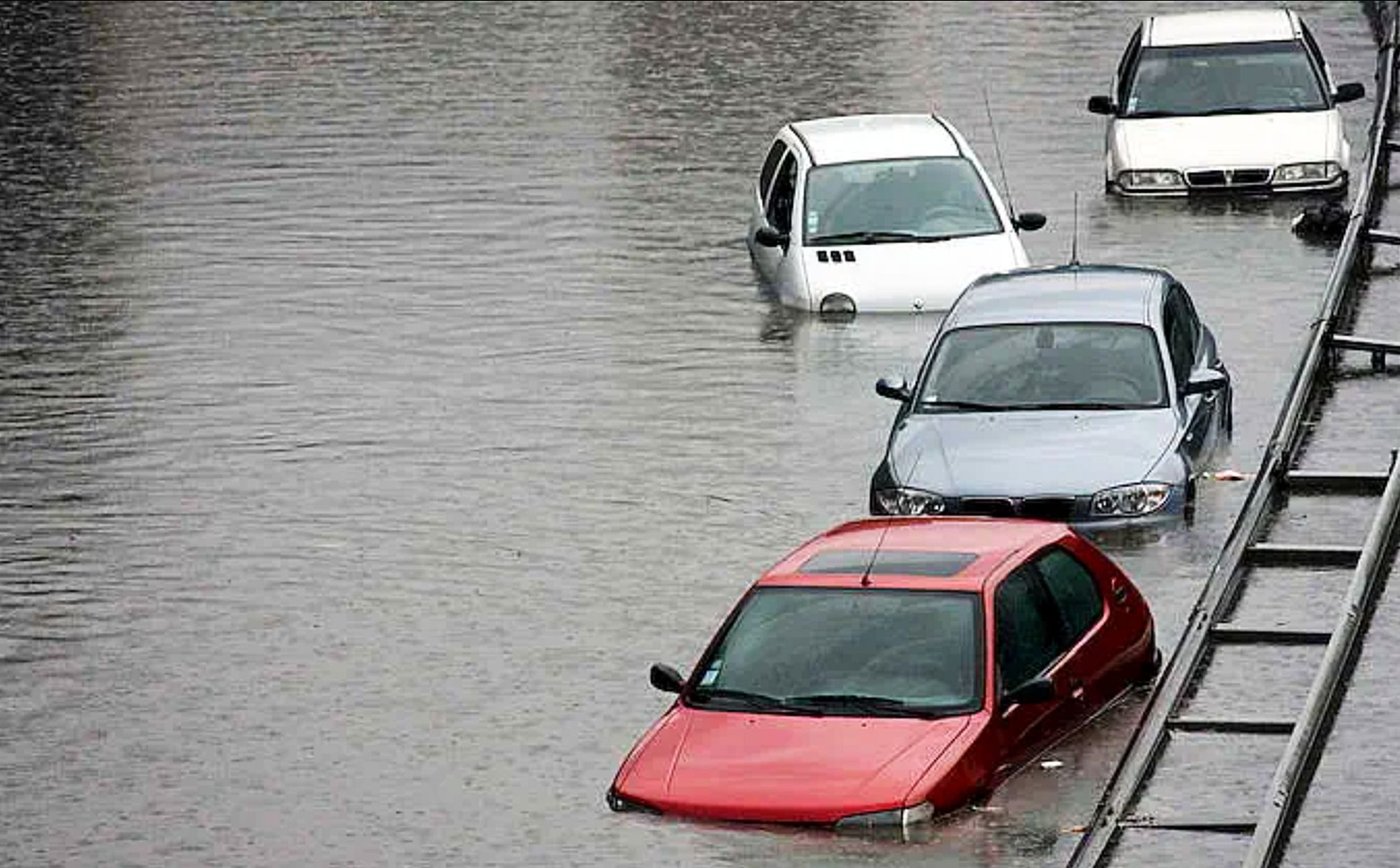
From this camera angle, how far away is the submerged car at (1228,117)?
107 ft

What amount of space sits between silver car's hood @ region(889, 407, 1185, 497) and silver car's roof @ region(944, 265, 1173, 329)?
1064 millimetres

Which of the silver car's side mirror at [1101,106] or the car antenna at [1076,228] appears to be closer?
the car antenna at [1076,228]

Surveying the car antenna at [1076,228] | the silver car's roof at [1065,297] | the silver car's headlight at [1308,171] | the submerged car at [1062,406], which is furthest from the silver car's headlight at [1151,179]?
the submerged car at [1062,406]

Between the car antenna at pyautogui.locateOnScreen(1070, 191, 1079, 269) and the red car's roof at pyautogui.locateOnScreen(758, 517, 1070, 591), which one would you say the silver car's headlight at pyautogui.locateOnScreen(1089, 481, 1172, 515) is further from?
the car antenna at pyautogui.locateOnScreen(1070, 191, 1079, 269)

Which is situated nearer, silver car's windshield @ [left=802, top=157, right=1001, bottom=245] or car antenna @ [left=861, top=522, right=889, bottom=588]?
car antenna @ [left=861, top=522, right=889, bottom=588]

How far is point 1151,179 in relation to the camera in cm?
3306

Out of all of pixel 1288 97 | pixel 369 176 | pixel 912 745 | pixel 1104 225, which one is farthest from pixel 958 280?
pixel 912 745

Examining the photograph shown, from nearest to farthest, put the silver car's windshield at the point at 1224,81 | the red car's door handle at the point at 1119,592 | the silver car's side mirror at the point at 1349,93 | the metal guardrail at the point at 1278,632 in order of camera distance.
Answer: the metal guardrail at the point at 1278,632
the red car's door handle at the point at 1119,592
the silver car's windshield at the point at 1224,81
the silver car's side mirror at the point at 1349,93

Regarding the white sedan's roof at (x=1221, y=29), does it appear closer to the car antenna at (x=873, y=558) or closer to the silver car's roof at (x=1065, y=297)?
the silver car's roof at (x=1065, y=297)

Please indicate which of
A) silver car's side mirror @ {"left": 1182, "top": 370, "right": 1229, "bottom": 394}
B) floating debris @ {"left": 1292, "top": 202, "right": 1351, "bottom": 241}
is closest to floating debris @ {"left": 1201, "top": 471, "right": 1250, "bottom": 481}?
silver car's side mirror @ {"left": 1182, "top": 370, "right": 1229, "bottom": 394}

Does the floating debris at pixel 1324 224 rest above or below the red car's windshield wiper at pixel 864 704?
below

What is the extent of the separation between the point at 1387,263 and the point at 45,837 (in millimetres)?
18262

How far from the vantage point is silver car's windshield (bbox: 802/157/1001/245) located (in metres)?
28.4

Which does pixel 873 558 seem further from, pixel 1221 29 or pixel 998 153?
pixel 998 153
